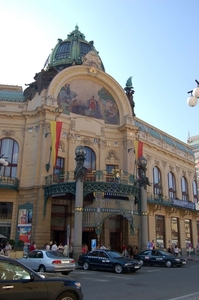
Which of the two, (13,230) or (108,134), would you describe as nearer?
(13,230)

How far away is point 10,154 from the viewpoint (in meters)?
31.2

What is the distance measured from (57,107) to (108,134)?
294 inches

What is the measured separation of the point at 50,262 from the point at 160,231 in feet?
83.7

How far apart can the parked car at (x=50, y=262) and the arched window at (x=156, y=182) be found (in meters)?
25.3

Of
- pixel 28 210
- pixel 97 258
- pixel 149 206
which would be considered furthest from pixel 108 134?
pixel 97 258

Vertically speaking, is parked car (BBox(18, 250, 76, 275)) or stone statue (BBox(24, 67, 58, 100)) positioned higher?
stone statue (BBox(24, 67, 58, 100))

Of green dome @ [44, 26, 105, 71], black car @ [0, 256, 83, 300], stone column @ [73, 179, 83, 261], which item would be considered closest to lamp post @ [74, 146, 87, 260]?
stone column @ [73, 179, 83, 261]

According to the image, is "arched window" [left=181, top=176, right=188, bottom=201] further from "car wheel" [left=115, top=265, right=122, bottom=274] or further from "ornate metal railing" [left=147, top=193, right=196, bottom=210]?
"car wheel" [left=115, top=265, right=122, bottom=274]

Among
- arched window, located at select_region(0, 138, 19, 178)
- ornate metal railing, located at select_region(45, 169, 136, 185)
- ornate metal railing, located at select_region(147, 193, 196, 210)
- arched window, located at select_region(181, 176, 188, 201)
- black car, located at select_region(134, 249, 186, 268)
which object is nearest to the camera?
black car, located at select_region(134, 249, 186, 268)

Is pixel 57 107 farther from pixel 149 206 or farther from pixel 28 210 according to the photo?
pixel 149 206

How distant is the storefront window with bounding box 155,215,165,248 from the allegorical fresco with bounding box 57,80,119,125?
1375 cm

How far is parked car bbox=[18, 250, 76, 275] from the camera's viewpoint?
15.4 m

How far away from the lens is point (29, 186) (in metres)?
29.5

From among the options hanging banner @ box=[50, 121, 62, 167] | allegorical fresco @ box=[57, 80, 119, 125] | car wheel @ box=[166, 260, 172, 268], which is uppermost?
allegorical fresco @ box=[57, 80, 119, 125]
